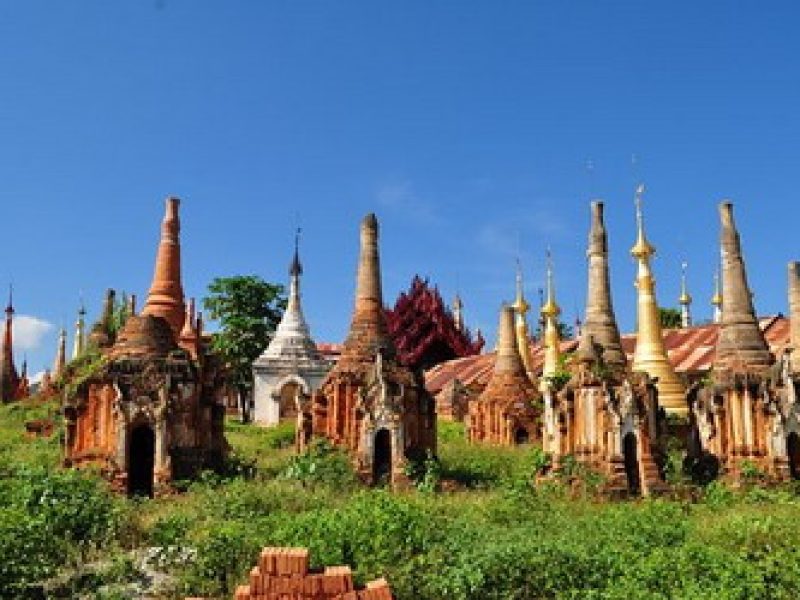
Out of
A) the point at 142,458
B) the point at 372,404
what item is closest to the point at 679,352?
the point at 372,404

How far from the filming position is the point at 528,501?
45.8 feet

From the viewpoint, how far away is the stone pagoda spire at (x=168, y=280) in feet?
82.7

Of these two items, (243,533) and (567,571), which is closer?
A: (567,571)

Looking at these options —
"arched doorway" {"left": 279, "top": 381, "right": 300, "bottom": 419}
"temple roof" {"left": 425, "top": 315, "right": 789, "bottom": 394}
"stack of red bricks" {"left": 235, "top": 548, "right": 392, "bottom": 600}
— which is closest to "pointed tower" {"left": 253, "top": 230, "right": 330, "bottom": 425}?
"arched doorway" {"left": 279, "top": 381, "right": 300, "bottom": 419}

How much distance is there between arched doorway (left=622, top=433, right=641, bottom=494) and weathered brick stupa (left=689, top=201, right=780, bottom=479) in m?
2.37

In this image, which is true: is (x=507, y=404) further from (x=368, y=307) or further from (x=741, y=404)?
(x=741, y=404)

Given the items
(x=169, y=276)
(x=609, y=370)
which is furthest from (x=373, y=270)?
(x=169, y=276)

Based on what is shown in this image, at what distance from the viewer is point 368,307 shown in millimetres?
20344

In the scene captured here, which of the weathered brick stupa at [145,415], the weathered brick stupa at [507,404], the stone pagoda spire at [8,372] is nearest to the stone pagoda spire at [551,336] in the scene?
the weathered brick stupa at [507,404]

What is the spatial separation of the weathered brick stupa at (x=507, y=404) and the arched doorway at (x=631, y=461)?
909cm

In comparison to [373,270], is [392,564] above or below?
below

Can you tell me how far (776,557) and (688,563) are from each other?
1208 millimetres

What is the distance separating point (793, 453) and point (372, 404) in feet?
30.8

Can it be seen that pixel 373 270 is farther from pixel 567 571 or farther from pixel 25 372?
pixel 25 372
